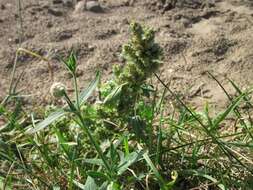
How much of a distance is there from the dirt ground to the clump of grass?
0.47 m

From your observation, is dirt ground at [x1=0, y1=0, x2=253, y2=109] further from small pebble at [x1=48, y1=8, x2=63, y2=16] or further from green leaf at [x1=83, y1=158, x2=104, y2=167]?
green leaf at [x1=83, y1=158, x2=104, y2=167]

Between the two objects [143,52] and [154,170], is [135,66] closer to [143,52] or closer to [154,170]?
[143,52]

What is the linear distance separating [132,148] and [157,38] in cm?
98

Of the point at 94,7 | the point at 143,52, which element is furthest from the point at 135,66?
the point at 94,7

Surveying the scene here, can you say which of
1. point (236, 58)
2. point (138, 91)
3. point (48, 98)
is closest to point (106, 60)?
point (48, 98)

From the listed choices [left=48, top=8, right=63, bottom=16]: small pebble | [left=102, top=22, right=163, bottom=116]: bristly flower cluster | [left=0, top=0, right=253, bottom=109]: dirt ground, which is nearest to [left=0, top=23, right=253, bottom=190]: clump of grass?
[left=102, top=22, right=163, bottom=116]: bristly flower cluster

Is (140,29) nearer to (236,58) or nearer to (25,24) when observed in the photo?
(236,58)

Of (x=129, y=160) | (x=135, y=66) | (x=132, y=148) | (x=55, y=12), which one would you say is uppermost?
(x=135, y=66)

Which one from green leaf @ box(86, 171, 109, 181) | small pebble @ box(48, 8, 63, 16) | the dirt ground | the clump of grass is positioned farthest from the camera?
small pebble @ box(48, 8, 63, 16)

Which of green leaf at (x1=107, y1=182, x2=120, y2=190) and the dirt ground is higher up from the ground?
the dirt ground

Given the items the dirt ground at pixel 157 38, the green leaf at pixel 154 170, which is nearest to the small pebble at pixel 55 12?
the dirt ground at pixel 157 38

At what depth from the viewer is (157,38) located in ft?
9.55

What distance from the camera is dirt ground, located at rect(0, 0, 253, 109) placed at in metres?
2.64

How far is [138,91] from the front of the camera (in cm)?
194
